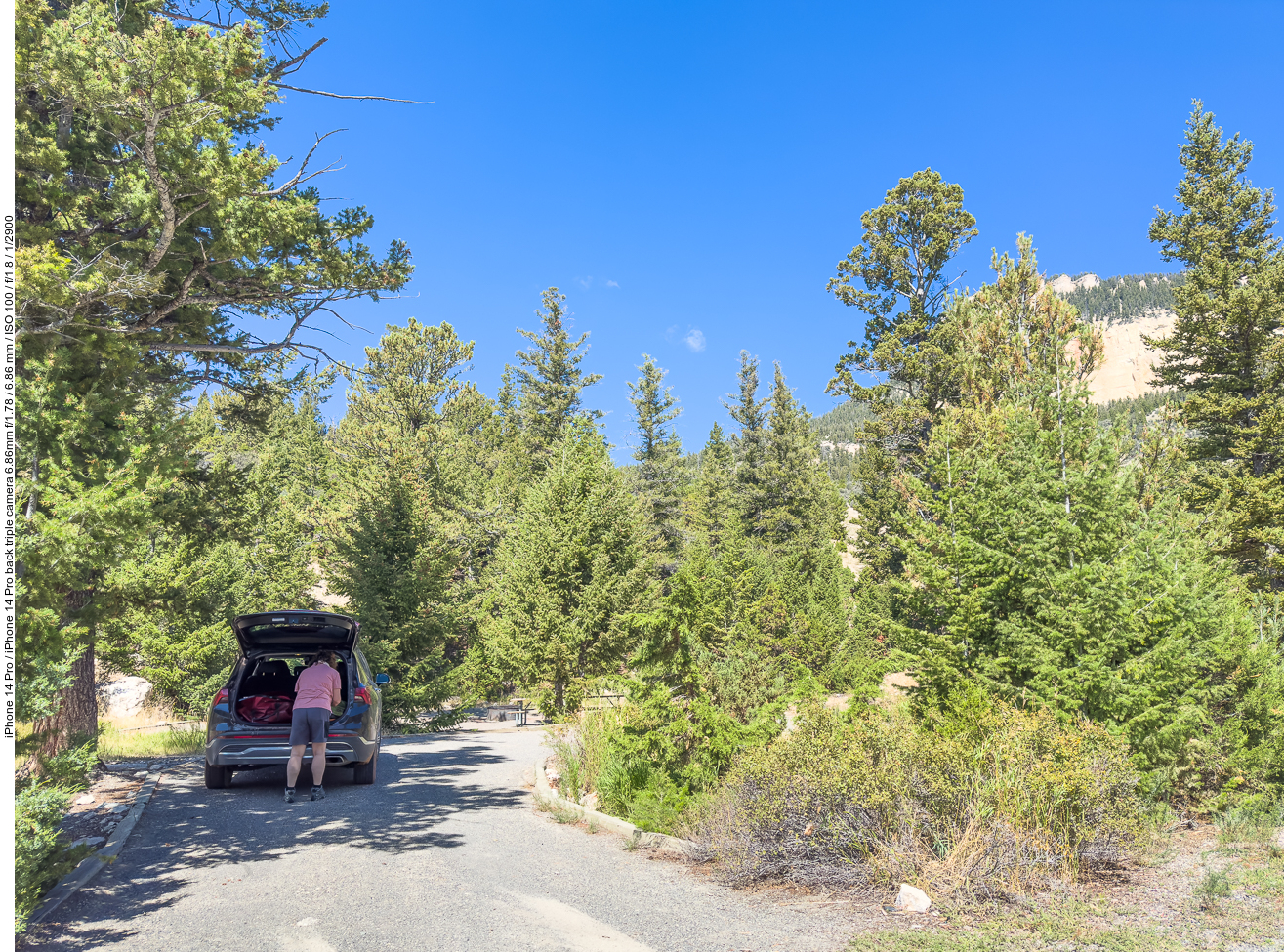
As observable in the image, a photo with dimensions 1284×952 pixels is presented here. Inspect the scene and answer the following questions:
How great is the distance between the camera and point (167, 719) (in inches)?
827

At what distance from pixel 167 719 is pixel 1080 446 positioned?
2348 cm

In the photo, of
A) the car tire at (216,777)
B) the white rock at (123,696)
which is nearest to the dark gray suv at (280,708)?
the car tire at (216,777)

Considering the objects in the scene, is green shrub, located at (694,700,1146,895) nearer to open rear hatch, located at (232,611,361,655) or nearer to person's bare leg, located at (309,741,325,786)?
person's bare leg, located at (309,741,325,786)

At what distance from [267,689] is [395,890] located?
594 centimetres

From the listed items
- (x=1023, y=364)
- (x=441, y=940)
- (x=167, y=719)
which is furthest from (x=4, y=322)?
(x=167, y=719)

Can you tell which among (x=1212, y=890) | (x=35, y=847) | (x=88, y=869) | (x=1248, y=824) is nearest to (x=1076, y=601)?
(x=1248, y=824)

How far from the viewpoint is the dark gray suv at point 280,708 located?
8461 millimetres

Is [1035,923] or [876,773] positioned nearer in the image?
[1035,923]

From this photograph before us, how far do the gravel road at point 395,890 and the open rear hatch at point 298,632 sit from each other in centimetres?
180

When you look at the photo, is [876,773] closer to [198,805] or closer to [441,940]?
[441,940]

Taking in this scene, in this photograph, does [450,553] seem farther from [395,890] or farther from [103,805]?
[395,890]

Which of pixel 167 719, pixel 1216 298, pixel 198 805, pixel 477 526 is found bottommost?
pixel 167 719

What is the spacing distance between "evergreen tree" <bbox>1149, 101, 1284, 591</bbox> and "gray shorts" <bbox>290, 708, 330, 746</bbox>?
23120mm

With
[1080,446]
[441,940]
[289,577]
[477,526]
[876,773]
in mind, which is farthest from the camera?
[477,526]
